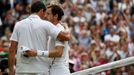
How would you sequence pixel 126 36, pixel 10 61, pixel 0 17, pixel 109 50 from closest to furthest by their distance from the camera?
pixel 10 61 < pixel 109 50 < pixel 126 36 < pixel 0 17

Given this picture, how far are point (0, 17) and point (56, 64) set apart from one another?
534 inches

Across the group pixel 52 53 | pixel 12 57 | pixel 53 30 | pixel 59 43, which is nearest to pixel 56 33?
pixel 53 30

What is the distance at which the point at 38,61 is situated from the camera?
33.0 ft

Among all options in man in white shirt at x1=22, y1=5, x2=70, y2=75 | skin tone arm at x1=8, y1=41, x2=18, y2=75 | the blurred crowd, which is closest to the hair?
man in white shirt at x1=22, y1=5, x2=70, y2=75

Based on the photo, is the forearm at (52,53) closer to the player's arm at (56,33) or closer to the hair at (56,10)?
the player's arm at (56,33)

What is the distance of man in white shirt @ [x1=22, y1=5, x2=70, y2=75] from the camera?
32.7 feet

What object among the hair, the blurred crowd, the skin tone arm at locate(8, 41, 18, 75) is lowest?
the blurred crowd

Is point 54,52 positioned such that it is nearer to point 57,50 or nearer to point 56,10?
point 57,50


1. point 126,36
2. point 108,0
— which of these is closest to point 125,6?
point 108,0

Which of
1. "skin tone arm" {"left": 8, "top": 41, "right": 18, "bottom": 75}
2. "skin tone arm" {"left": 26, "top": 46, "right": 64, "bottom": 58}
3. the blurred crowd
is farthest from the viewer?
the blurred crowd

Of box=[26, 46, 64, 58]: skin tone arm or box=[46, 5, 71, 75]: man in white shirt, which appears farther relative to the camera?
box=[46, 5, 71, 75]: man in white shirt

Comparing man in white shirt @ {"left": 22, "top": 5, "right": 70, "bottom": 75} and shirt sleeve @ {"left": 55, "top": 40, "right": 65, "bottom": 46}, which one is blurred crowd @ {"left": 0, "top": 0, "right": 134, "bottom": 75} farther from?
shirt sleeve @ {"left": 55, "top": 40, "right": 65, "bottom": 46}

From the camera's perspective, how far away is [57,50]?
999 cm

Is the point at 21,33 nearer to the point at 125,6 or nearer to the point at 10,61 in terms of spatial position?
the point at 10,61
